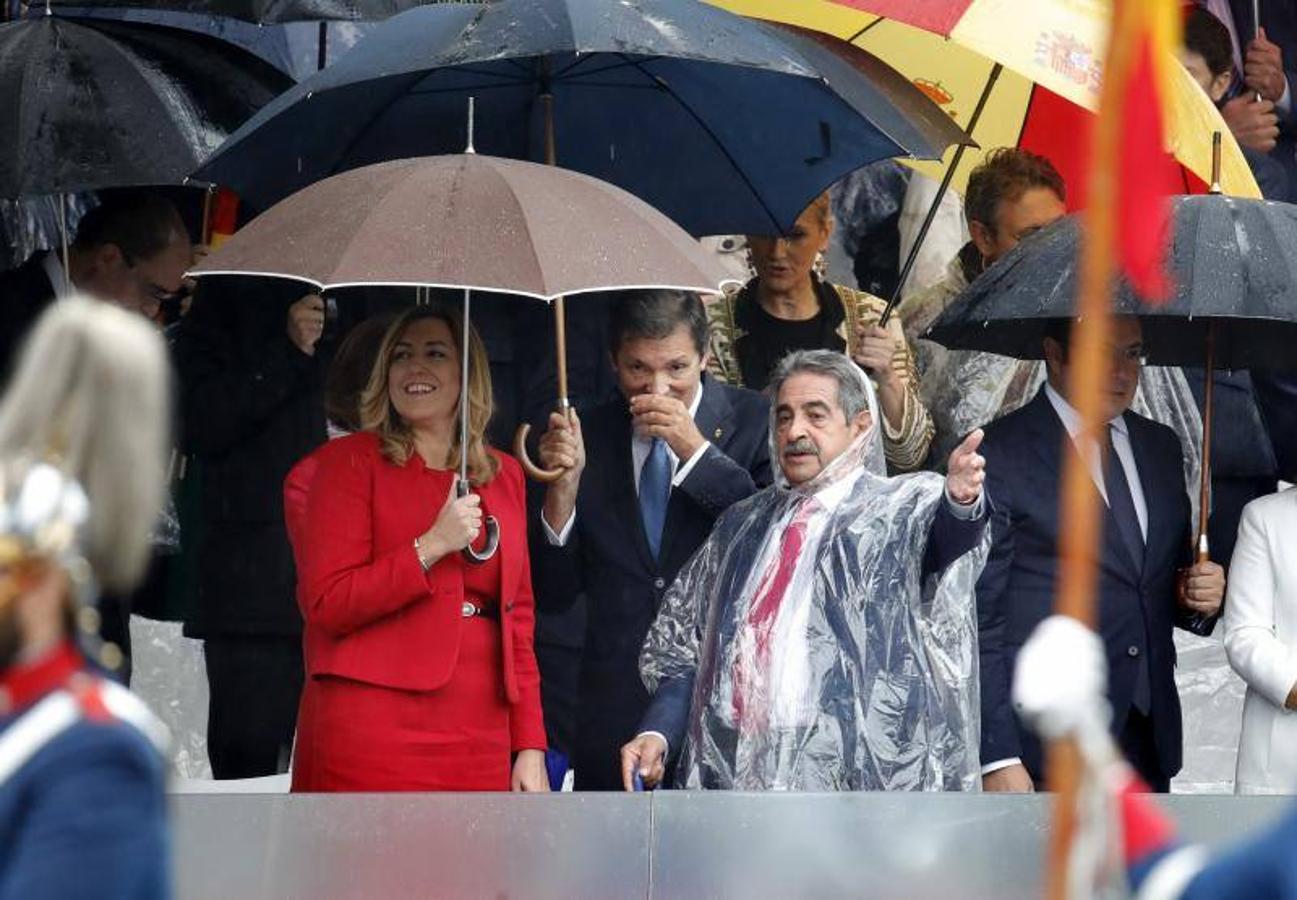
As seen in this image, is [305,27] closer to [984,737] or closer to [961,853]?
[984,737]

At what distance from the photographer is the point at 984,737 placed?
747 cm

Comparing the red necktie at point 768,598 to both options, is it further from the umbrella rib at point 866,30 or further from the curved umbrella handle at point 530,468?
the umbrella rib at point 866,30

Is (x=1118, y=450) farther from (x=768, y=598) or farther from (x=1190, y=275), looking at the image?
(x=768, y=598)

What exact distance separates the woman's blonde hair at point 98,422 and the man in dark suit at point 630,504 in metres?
4.14

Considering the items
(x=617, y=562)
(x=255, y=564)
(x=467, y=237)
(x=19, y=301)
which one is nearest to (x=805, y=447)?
(x=617, y=562)

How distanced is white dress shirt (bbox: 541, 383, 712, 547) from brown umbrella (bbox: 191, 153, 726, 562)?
576 millimetres

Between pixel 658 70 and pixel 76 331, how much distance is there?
4.85 meters

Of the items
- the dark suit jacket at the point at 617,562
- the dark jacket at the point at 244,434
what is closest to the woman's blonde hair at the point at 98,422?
the dark suit jacket at the point at 617,562

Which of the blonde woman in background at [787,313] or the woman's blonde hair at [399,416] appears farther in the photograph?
the blonde woman in background at [787,313]

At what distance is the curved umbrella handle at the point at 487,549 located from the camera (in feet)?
23.7

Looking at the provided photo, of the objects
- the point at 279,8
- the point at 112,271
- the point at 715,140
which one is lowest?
the point at 112,271

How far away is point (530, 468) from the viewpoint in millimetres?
7695

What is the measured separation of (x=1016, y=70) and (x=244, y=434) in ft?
7.69

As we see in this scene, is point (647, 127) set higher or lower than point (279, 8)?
lower
